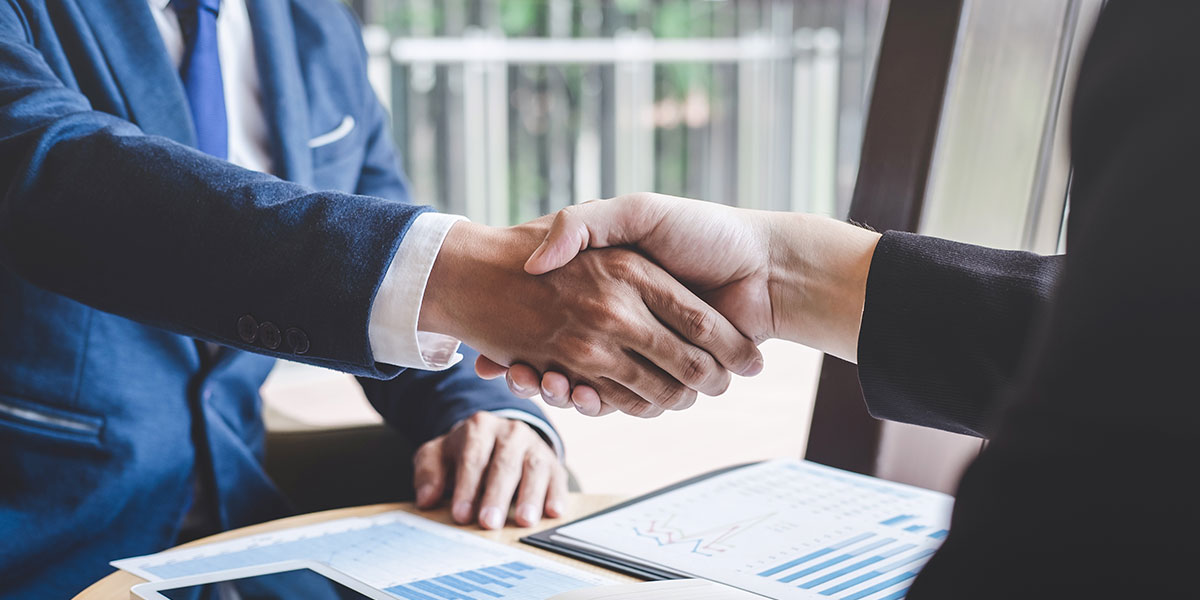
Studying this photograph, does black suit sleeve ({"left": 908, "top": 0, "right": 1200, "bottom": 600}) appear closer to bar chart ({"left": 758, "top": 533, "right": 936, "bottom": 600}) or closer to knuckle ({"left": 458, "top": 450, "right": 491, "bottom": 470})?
bar chart ({"left": 758, "top": 533, "right": 936, "bottom": 600})

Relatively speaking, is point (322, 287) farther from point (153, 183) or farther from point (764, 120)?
point (764, 120)

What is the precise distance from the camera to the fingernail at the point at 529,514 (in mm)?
934

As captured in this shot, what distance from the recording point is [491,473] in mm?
989

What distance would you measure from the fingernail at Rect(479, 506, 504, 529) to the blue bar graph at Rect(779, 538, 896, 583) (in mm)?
282

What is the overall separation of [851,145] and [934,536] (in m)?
5.49

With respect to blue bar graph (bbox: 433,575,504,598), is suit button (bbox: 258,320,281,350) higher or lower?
higher

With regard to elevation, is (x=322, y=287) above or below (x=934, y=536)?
above

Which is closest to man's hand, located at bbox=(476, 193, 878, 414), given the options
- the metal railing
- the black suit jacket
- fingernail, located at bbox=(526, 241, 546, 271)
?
fingernail, located at bbox=(526, 241, 546, 271)

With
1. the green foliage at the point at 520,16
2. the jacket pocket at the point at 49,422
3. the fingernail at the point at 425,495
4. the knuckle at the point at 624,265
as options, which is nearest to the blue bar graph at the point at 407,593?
the fingernail at the point at 425,495

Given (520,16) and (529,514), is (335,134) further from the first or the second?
(520,16)

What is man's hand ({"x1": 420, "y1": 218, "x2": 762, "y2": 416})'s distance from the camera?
3.00ft

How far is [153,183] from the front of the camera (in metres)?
0.88

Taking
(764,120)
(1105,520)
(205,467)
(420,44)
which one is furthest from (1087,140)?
(764,120)

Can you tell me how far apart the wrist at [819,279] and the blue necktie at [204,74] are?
638mm
